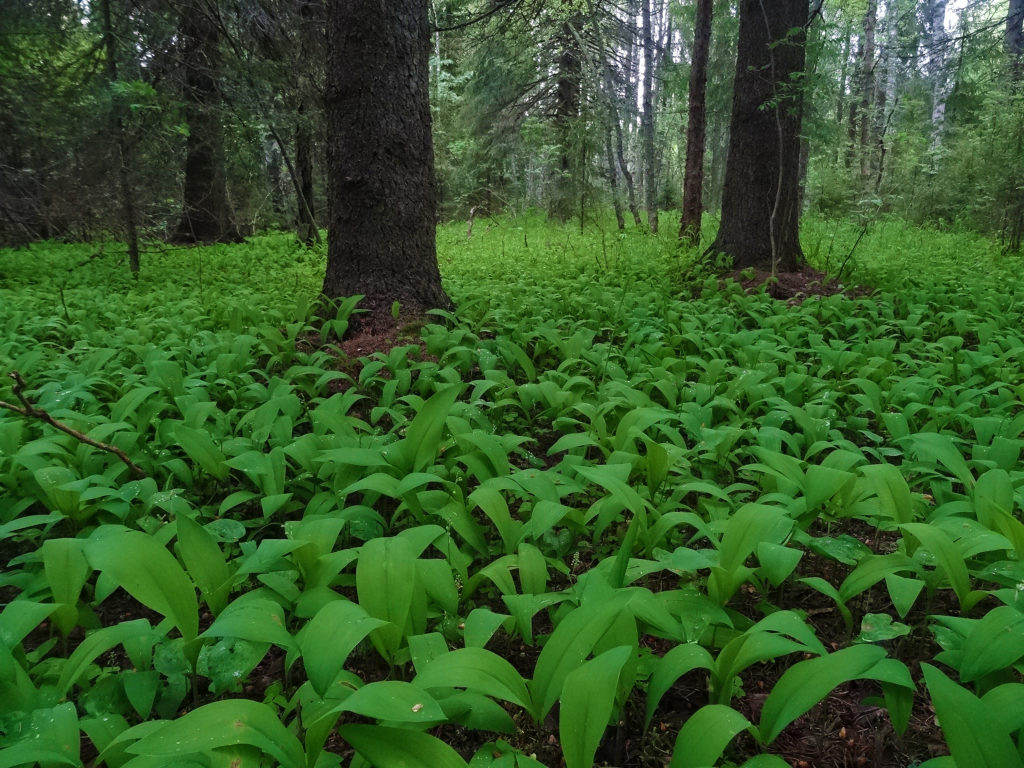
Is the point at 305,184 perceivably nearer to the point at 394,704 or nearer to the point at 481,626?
the point at 481,626

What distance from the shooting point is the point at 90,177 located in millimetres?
6250

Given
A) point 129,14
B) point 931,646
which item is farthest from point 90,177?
point 931,646

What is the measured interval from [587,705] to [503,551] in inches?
34.2

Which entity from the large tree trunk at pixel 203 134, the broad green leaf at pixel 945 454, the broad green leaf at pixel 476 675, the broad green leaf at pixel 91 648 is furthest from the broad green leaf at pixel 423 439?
the large tree trunk at pixel 203 134

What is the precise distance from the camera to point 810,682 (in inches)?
38.5

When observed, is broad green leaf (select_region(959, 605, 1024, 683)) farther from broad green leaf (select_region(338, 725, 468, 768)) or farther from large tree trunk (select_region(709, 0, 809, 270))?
large tree trunk (select_region(709, 0, 809, 270))

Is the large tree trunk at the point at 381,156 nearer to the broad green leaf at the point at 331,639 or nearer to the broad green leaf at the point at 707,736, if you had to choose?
the broad green leaf at the point at 331,639

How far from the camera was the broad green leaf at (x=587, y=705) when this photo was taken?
894 millimetres

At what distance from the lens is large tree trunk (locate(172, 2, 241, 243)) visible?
20.7ft

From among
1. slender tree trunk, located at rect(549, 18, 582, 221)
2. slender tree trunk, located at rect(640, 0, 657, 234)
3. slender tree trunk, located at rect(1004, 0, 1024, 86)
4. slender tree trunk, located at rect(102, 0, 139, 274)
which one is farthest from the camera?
slender tree trunk, located at rect(640, 0, 657, 234)

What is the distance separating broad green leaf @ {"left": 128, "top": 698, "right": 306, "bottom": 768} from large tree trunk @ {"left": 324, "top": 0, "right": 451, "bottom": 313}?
3291mm

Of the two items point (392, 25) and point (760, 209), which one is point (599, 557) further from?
point (760, 209)

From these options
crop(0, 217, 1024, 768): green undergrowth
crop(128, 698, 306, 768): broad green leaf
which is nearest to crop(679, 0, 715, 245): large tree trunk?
crop(0, 217, 1024, 768): green undergrowth

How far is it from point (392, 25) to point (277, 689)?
155 inches
